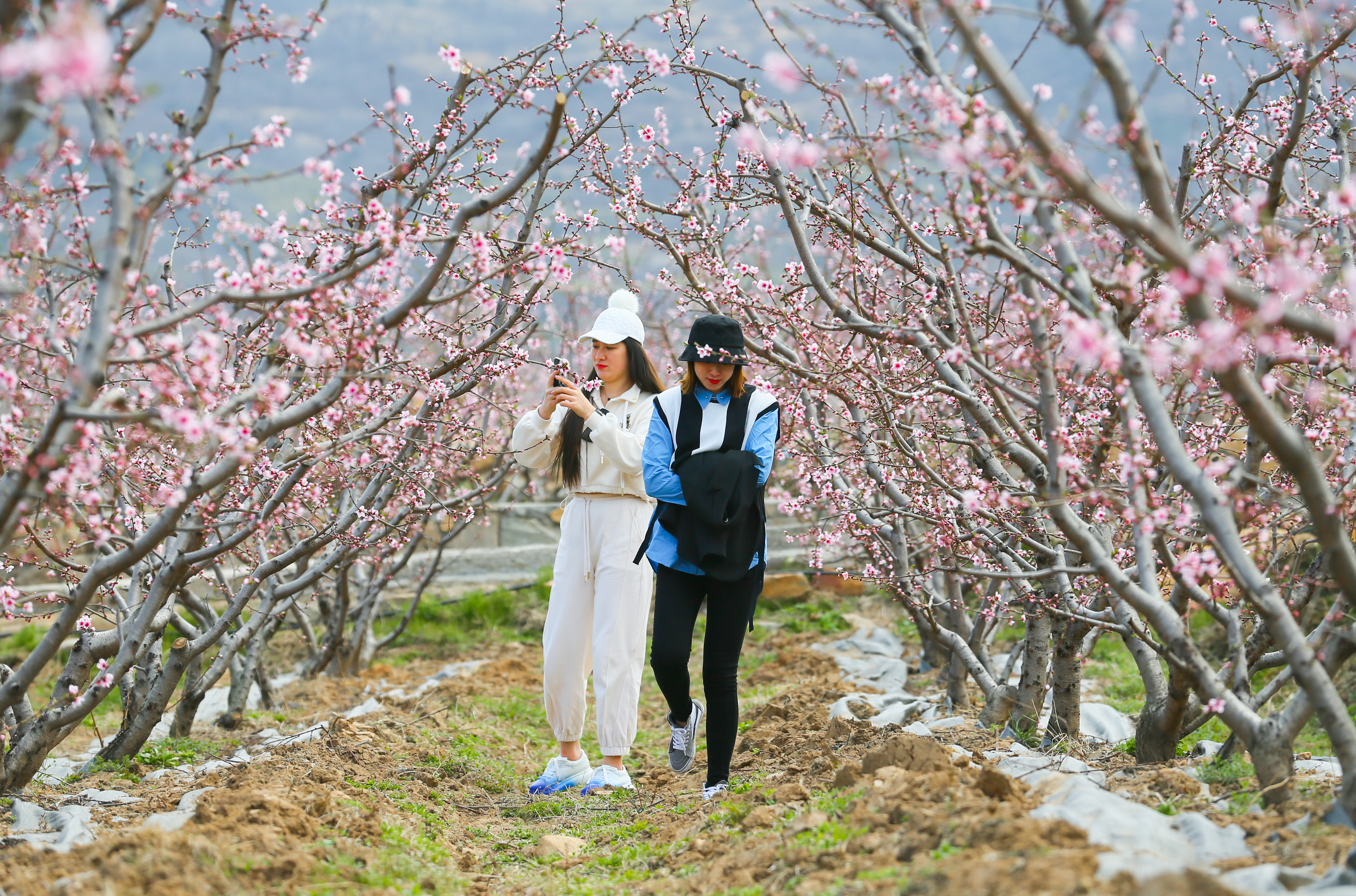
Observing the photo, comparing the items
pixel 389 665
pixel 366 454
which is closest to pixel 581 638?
pixel 366 454

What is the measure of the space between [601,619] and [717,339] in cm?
146

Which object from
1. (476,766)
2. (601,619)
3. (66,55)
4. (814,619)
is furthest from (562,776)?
(814,619)

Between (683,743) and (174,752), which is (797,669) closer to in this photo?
(683,743)

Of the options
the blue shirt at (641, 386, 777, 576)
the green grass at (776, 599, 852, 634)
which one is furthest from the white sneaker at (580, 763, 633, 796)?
the green grass at (776, 599, 852, 634)

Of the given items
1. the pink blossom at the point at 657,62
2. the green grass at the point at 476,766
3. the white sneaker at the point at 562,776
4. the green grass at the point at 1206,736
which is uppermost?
the pink blossom at the point at 657,62

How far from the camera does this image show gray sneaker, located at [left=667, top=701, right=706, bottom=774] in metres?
4.16

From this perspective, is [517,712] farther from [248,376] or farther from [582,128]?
[582,128]

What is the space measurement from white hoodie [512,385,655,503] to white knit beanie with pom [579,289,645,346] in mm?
257

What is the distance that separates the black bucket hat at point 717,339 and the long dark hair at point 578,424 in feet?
2.24

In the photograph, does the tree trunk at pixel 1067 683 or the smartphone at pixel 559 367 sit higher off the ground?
the smartphone at pixel 559 367

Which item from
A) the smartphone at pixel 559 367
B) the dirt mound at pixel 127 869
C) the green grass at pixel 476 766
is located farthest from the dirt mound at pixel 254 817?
the smartphone at pixel 559 367

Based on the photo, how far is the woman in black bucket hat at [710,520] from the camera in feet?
12.6

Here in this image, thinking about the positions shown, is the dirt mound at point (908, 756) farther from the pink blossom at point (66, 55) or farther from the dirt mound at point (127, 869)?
the pink blossom at point (66, 55)

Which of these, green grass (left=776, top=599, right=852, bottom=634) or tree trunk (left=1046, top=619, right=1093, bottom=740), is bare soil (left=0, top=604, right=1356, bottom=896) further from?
green grass (left=776, top=599, right=852, bottom=634)
